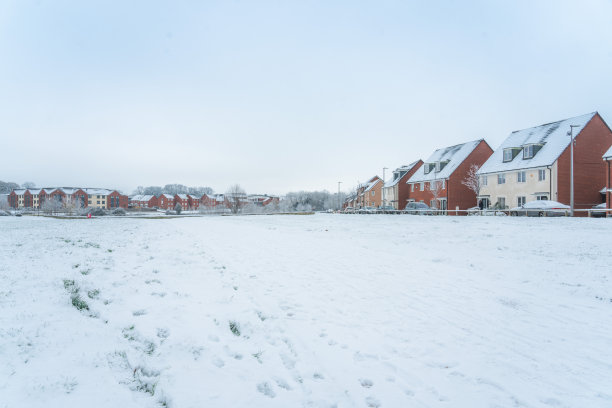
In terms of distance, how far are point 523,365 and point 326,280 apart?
4.63 metres

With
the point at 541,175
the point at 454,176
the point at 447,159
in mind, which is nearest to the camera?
the point at 541,175

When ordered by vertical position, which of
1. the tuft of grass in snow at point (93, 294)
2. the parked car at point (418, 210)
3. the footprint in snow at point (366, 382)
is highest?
the parked car at point (418, 210)

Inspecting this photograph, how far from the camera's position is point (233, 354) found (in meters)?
4.27

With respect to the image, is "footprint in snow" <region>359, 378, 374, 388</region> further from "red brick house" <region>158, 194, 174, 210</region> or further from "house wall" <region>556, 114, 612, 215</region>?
"red brick house" <region>158, 194, 174, 210</region>

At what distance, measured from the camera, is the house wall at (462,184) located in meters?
42.9

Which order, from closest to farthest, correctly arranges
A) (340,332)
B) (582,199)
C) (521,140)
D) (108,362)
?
(108,362), (340,332), (582,199), (521,140)

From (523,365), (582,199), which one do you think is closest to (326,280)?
(523,365)

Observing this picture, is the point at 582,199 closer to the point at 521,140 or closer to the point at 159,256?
the point at 521,140

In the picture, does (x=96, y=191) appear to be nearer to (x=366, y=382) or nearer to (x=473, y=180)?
(x=473, y=180)

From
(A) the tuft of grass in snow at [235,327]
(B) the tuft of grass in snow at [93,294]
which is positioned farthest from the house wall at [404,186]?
(B) the tuft of grass in snow at [93,294]

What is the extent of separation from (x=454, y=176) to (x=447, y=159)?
13.9 feet

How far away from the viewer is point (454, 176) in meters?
42.9

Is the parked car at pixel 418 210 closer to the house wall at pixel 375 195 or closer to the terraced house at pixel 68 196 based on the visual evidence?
the house wall at pixel 375 195

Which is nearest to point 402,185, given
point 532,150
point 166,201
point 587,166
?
point 532,150
